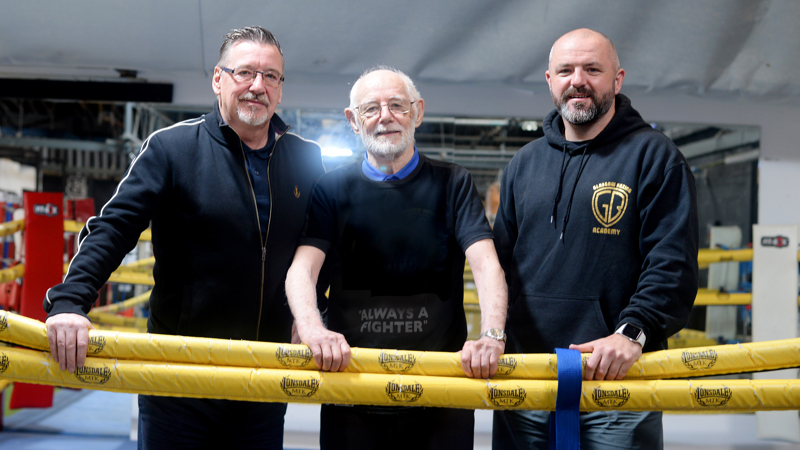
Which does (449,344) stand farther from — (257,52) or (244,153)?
(257,52)

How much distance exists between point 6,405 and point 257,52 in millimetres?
4763

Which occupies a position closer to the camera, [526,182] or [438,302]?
[438,302]

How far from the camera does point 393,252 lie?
64.7 inches

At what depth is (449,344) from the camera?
164 cm

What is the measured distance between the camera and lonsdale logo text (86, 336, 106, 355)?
142 cm

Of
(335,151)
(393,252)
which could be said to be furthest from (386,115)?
(335,151)

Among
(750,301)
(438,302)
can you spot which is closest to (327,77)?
(438,302)

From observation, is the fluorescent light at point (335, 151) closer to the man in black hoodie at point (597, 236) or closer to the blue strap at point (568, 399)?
the man in black hoodie at point (597, 236)

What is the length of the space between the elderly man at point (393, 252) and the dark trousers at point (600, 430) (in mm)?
190

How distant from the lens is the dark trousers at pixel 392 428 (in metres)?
1.56

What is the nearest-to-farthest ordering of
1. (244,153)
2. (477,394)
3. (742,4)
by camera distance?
(477,394), (244,153), (742,4)

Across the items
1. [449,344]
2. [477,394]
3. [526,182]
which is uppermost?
[526,182]

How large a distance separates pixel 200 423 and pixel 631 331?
133 cm

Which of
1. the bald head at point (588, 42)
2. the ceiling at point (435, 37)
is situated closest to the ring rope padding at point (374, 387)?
the bald head at point (588, 42)
